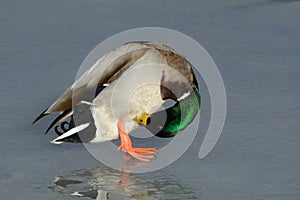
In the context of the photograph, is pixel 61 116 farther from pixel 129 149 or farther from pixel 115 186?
pixel 115 186

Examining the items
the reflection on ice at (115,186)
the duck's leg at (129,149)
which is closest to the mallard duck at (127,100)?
the duck's leg at (129,149)

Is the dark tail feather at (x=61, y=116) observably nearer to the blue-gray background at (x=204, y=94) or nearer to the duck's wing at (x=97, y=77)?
the duck's wing at (x=97, y=77)

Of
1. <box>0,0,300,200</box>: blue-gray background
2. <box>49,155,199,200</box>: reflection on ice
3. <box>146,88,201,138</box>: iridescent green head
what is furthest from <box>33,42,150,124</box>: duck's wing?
<box>49,155,199,200</box>: reflection on ice

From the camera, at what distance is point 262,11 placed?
788 centimetres

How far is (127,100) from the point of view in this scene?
17.6 ft

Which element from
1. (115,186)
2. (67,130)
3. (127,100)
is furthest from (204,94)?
(115,186)

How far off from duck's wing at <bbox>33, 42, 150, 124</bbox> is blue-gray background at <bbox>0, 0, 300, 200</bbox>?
0.73 ft

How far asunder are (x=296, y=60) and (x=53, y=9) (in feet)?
7.35

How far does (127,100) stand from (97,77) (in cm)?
21

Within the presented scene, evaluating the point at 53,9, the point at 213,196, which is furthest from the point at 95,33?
the point at 213,196

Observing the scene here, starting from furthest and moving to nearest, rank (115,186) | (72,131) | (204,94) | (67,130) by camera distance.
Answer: (204,94), (67,130), (72,131), (115,186)

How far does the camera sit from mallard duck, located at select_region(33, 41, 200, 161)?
535cm

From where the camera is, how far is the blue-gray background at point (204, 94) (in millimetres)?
4895

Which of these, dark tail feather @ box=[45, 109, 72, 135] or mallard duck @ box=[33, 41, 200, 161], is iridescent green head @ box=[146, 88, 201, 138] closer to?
mallard duck @ box=[33, 41, 200, 161]
